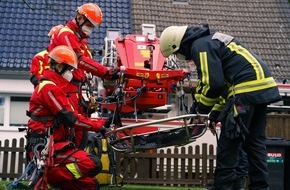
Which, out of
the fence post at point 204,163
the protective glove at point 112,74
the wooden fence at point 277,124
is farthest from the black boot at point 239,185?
the wooden fence at point 277,124

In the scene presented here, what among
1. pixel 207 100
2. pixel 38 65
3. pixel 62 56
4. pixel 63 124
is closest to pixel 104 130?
pixel 63 124

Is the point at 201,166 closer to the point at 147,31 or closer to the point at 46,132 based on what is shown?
the point at 147,31

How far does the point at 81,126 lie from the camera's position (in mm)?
8430

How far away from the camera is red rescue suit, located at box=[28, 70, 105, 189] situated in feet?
26.8

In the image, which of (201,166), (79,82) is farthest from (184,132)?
(201,166)

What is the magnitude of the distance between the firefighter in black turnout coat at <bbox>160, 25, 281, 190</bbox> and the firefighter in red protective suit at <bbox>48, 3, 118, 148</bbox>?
2001 millimetres

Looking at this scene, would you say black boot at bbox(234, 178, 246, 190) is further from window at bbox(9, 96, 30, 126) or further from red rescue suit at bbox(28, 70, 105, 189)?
window at bbox(9, 96, 30, 126)

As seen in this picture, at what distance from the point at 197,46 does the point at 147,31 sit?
6.47 m

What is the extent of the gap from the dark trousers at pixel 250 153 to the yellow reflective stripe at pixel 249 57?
0.31 metres

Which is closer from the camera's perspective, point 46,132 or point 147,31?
point 46,132

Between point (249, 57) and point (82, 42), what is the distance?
307 cm

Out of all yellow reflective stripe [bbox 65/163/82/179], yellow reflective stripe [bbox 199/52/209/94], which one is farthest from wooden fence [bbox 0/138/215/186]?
yellow reflective stripe [bbox 199/52/209/94]

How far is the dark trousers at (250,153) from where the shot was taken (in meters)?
7.55

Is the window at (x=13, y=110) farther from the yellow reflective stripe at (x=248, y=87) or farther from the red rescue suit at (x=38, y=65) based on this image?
the yellow reflective stripe at (x=248, y=87)
